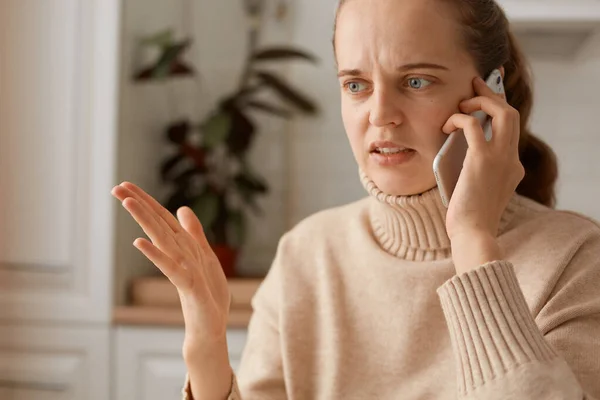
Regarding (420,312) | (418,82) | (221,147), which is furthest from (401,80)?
(221,147)

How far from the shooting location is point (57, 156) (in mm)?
2385

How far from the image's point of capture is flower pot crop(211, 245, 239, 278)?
2525mm

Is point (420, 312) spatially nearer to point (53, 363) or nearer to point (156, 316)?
point (156, 316)

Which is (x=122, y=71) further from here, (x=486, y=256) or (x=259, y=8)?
(x=486, y=256)

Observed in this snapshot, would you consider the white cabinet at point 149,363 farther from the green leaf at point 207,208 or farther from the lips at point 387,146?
the lips at point 387,146

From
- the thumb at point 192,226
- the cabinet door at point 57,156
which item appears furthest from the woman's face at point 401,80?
the cabinet door at point 57,156

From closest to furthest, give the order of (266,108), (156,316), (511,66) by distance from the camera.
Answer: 1. (511,66)
2. (156,316)
3. (266,108)

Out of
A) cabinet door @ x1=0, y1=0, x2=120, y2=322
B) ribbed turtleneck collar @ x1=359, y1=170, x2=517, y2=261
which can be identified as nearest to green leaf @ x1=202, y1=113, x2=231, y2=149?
cabinet door @ x1=0, y1=0, x2=120, y2=322

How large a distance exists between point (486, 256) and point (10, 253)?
5.41ft

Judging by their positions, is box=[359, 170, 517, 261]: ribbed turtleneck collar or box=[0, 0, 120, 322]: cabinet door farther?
box=[0, 0, 120, 322]: cabinet door

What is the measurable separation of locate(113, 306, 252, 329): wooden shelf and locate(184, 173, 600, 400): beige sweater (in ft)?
2.53

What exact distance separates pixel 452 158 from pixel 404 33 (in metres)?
0.19

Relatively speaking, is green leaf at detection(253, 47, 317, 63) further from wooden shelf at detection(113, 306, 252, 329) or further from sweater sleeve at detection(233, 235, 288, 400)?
sweater sleeve at detection(233, 235, 288, 400)

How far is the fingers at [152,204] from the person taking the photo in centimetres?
121
